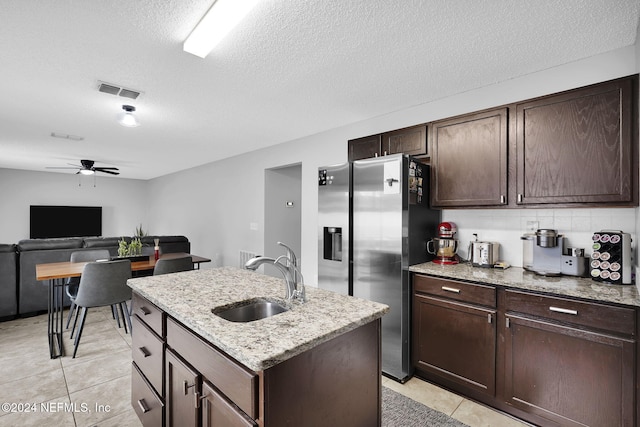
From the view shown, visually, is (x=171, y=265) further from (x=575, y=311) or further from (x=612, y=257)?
(x=612, y=257)

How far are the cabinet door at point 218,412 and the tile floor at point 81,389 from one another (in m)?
1.23

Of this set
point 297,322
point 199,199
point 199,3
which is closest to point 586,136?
point 297,322

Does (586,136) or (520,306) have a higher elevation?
(586,136)

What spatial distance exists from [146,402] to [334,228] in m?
1.87

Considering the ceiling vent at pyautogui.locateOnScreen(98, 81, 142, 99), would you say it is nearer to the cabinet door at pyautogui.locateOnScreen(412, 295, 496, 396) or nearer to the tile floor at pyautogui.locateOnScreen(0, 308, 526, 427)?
the tile floor at pyautogui.locateOnScreen(0, 308, 526, 427)

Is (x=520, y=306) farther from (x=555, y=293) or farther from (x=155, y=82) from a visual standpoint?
(x=155, y=82)

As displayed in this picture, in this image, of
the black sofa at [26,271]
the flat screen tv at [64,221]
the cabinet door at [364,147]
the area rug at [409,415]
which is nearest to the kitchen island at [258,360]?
the area rug at [409,415]

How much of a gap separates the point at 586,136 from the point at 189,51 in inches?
103

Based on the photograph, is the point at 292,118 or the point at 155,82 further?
the point at 292,118

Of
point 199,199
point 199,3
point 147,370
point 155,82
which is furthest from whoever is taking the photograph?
point 199,199

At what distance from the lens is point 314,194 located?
3.97 metres

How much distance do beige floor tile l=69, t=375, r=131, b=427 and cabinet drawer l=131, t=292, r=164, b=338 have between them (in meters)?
0.78

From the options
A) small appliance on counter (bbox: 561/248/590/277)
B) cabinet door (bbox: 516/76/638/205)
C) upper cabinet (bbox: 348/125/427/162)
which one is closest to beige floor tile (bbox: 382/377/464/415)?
small appliance on counter (bbox: 561/248/590/277)

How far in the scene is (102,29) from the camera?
1.75 metres
